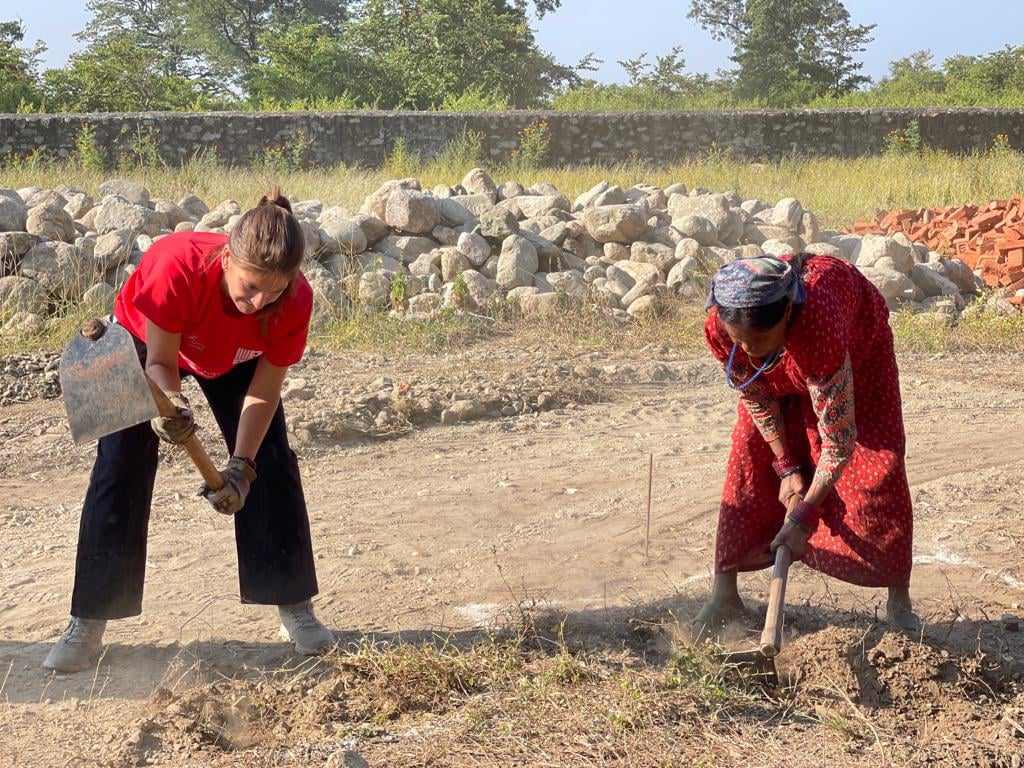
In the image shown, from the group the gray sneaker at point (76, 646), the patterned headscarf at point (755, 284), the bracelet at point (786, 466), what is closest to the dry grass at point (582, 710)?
the gray sneaker at point (76, 646)

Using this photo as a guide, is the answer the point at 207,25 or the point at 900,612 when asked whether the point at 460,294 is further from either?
the point at 207,25

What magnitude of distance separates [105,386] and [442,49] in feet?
69.9

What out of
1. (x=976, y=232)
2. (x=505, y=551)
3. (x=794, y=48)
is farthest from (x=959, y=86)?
(x=505, y=551)

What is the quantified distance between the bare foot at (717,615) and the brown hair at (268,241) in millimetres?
1642

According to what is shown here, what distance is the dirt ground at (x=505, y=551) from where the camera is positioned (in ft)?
10.8

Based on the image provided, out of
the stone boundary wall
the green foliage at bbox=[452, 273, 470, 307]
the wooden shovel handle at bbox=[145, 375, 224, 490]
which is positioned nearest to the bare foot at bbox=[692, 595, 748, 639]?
the wooden shovel handle at bbox=[145, 375, 224, 490]

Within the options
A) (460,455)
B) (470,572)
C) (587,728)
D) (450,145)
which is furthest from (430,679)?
(450,145)

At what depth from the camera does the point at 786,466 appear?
3.41m

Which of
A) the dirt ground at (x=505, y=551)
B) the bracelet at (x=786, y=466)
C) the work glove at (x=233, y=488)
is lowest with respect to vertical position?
the dirt ground at (x=505, y=551)

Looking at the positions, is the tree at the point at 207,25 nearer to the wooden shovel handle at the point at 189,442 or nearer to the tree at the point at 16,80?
the tree at the point at 16,80

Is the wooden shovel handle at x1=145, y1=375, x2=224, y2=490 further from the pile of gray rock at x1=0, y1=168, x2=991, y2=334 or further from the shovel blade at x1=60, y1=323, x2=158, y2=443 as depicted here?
the pile of gray rock at x1=0, y1=168, x2=991, y2=334

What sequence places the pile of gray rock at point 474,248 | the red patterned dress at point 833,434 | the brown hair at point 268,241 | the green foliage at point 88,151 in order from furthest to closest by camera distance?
the green foliage at point 88,151
the pile of gray rock at point 474,248
the red patterned dress at point 833,434
the brown hair at point 268,241

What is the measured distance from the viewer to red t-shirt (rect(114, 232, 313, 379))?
117 inches

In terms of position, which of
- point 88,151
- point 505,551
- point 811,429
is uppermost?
point 88,151
